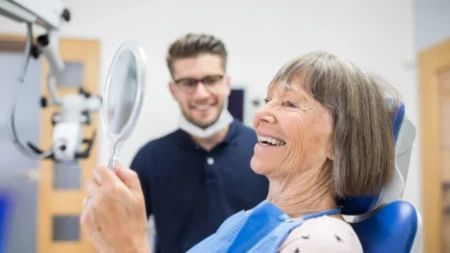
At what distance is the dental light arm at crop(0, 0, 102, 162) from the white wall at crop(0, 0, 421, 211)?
1.14 meters

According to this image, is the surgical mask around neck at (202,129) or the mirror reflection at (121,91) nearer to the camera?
the mirror reflection at (121,91)

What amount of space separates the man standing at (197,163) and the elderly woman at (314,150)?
0.52 metres

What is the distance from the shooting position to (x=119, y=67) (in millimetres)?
867

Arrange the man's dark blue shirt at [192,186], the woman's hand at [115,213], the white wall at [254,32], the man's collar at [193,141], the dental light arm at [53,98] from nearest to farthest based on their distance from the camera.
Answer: the woman's hand at [115,213] < the dental light arm at [53,98] < the man's dark blue shirt at [192,186] < the man's collar at [193,141] < the white wall at [254,32]

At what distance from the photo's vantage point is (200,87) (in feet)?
4.79

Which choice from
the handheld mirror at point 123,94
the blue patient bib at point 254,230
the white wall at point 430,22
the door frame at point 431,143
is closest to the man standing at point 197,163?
the blue patient bib at point 254,230

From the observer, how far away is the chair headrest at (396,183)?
2.85 ft

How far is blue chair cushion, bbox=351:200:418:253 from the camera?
2.53 feet

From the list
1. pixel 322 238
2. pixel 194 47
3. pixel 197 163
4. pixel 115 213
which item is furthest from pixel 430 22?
pixel 115 213

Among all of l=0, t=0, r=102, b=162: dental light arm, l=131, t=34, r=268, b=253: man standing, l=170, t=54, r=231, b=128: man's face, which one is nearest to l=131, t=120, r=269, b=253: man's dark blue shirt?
l=131, t=34, r=268, b=253: man standing

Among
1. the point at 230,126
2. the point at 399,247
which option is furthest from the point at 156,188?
the point at 399,247

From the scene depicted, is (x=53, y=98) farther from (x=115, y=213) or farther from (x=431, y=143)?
(x=431, y=143)

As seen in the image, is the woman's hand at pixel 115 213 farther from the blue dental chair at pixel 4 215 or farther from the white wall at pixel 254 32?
the blue dental chair at pixel 4 215

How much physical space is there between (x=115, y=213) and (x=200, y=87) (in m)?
0.82
